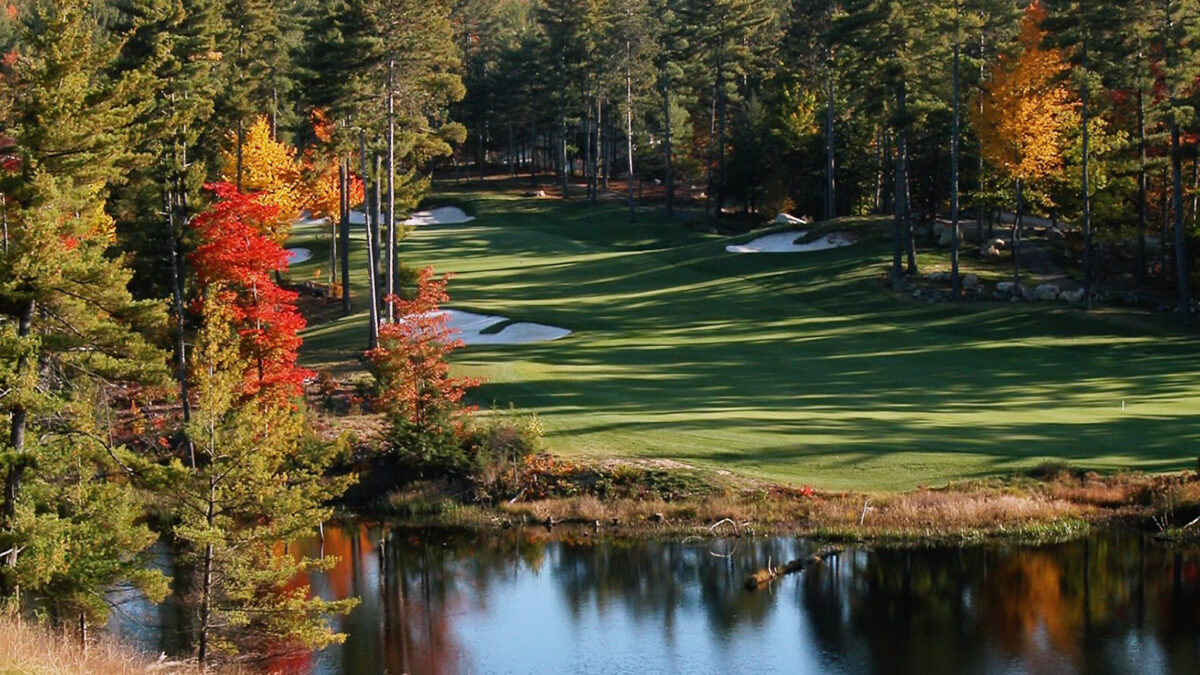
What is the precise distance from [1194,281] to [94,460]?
1800 inches

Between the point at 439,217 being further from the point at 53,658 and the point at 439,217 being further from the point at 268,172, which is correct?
the point at 53,658

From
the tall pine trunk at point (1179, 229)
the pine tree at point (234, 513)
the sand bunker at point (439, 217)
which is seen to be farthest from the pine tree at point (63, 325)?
the sand bunker at point (439, 217)

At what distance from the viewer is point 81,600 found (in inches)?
830

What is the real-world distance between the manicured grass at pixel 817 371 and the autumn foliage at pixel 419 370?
342 cm

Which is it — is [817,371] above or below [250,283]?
below

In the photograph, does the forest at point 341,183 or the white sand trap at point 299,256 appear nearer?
the forest at point 341,183

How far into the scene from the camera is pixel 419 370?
38812 millimetres

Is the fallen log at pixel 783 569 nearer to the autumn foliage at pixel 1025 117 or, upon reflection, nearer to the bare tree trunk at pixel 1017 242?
the bare tree trunk at pixel 1017 242

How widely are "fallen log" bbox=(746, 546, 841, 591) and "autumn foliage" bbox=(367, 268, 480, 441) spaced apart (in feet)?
41.1

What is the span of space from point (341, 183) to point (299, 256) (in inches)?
809

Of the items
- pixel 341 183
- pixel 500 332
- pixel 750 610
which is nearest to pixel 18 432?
pixel 750 610

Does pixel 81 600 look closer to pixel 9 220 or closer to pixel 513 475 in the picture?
pixel 9 220

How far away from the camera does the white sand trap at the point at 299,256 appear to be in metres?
75.6

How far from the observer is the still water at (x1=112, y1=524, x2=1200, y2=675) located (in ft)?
81.8
